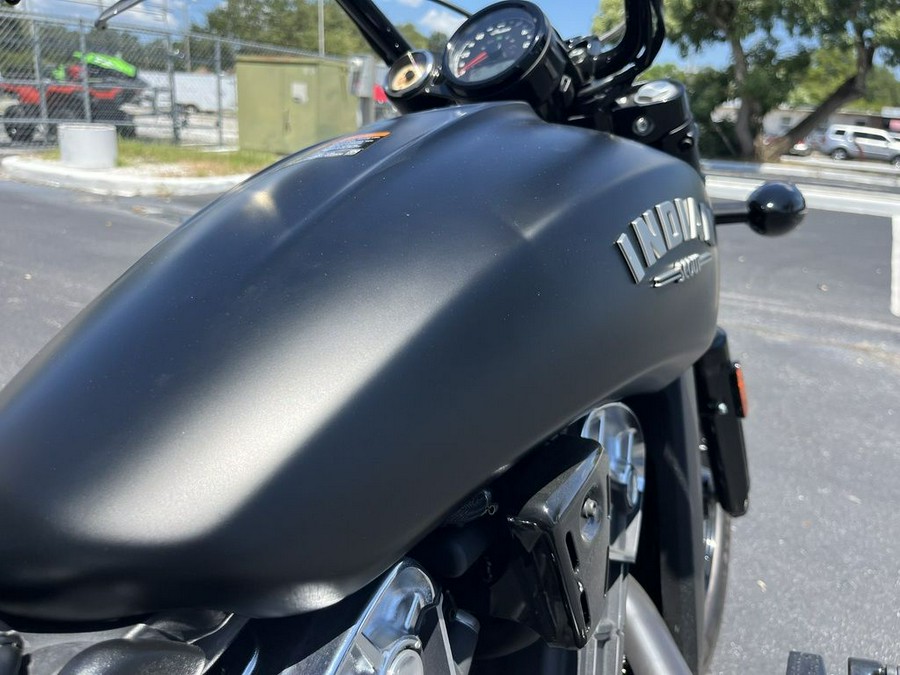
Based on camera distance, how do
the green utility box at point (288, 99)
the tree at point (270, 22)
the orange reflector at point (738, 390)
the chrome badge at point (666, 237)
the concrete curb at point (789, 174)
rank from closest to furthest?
the chrome badge at point (666, 237) → the orange reflector at point (738, 390) → the green utility box at point (288, 99) → the tree at point (270, 22) → the concrete curb at point (789, 174)

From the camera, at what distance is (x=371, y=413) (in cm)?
68

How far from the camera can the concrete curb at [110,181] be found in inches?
331

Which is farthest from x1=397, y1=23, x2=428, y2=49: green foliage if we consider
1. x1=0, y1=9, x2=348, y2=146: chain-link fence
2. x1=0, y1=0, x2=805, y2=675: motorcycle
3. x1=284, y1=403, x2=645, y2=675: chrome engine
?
x1=0, y1=9, x2=348, y2=146: chain-link fence

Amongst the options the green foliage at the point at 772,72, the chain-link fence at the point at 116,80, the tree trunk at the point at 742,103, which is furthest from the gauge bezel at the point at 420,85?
the green foliage at the point at 772,72

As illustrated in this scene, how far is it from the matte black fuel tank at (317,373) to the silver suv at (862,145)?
40.6 m

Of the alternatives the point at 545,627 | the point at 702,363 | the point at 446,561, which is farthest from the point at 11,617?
the point at 702,363

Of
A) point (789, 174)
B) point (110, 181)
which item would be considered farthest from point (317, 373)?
point (789, 174)

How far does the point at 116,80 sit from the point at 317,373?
564 inches

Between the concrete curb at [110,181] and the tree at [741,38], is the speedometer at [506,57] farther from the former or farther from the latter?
the tree at [741,38]

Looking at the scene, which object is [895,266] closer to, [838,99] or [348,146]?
[348,146]

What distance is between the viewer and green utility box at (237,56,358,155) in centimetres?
1326

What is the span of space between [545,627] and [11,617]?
469 mm

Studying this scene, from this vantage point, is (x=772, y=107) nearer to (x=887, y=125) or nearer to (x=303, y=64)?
(x=303, y=64)

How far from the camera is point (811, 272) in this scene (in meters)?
6.54
